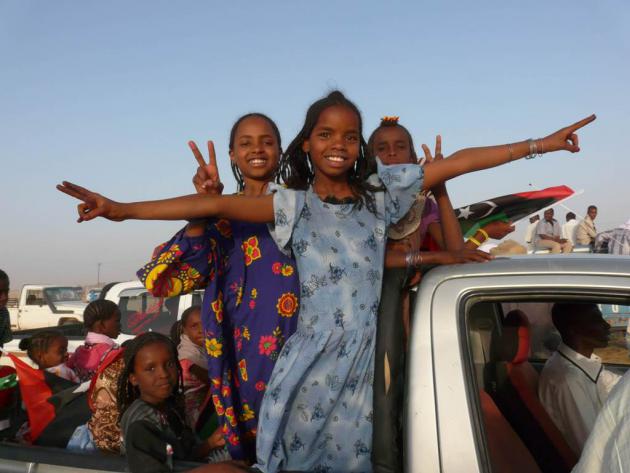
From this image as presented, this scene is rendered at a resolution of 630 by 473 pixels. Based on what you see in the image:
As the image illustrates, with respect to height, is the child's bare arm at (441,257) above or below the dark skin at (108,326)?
above

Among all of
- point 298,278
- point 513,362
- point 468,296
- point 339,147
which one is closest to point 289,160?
point 339,147

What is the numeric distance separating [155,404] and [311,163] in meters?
1.15

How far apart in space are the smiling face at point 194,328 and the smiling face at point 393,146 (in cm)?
174

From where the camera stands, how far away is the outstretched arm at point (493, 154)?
2.26 metres

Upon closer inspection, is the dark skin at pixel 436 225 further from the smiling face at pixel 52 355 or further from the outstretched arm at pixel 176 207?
the smiling face at pixel 52 355

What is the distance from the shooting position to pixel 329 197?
220 cm

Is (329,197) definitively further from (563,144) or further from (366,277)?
(563,144)

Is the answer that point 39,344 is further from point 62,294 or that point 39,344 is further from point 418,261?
point 62,294

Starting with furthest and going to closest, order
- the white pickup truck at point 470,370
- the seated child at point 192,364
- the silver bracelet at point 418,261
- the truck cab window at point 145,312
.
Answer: the truck cab window at point 145,312 < the seated child at point 192,364 < the silver bracelet at point 418,261 < the white pickup truck at point 470,370

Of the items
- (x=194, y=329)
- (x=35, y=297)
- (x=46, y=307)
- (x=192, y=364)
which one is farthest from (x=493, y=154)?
(x=35, y=297)

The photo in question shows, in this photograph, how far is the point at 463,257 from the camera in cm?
190

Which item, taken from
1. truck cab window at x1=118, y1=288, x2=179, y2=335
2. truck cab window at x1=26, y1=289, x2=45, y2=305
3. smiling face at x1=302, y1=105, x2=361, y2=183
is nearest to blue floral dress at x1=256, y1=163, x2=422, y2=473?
smiling face at x1=302, y1=105, x2=361, y2=183

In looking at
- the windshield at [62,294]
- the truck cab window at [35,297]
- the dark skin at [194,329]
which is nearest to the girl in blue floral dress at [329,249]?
the dark skin at [194,329]

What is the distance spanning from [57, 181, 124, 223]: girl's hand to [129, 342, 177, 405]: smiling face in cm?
88
